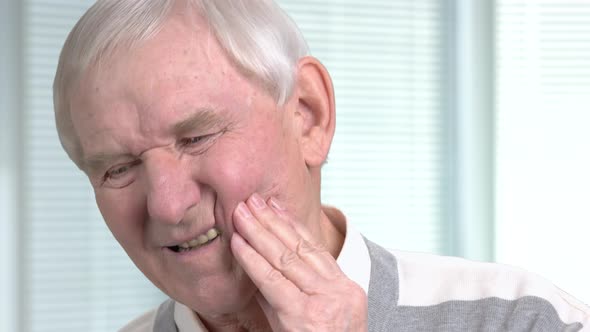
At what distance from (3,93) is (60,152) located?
0.34 metres

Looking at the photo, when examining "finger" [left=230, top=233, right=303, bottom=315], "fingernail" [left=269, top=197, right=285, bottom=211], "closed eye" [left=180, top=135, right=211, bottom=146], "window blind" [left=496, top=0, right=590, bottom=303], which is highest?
"closed eye" [left=180, top=135, right=211, bottom=146]

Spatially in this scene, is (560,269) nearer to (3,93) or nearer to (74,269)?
(74,269)

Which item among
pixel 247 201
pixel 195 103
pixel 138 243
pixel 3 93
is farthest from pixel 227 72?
pixel 3 93

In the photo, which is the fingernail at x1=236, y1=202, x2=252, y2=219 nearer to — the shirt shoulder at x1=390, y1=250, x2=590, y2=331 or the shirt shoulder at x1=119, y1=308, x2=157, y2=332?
the shirt shoulder at x1=390, y1=250, x2=590, y2=331

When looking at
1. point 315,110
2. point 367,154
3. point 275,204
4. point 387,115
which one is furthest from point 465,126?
point 275,204

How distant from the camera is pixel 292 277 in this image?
1138mm

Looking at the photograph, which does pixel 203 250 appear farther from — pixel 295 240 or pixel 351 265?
pixel 351 265

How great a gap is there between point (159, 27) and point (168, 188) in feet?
0.74

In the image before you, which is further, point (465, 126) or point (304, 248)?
point (465, 126)

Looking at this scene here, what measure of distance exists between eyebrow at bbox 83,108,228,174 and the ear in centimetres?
19

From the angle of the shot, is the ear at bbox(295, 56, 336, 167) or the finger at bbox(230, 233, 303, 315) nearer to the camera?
the finger at bbox(230, 233, 303, 315)

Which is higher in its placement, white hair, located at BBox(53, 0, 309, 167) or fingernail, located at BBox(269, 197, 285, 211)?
white hair, located at BBox(53, 0, 309, 167)

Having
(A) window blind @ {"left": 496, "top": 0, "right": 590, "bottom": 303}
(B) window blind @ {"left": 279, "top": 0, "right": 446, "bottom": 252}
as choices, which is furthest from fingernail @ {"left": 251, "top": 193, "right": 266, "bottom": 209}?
(A) window blind @ {"left": 496, "top": 0, "right": 590, "bottom": 303}

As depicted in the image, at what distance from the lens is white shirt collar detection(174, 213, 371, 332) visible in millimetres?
1371
